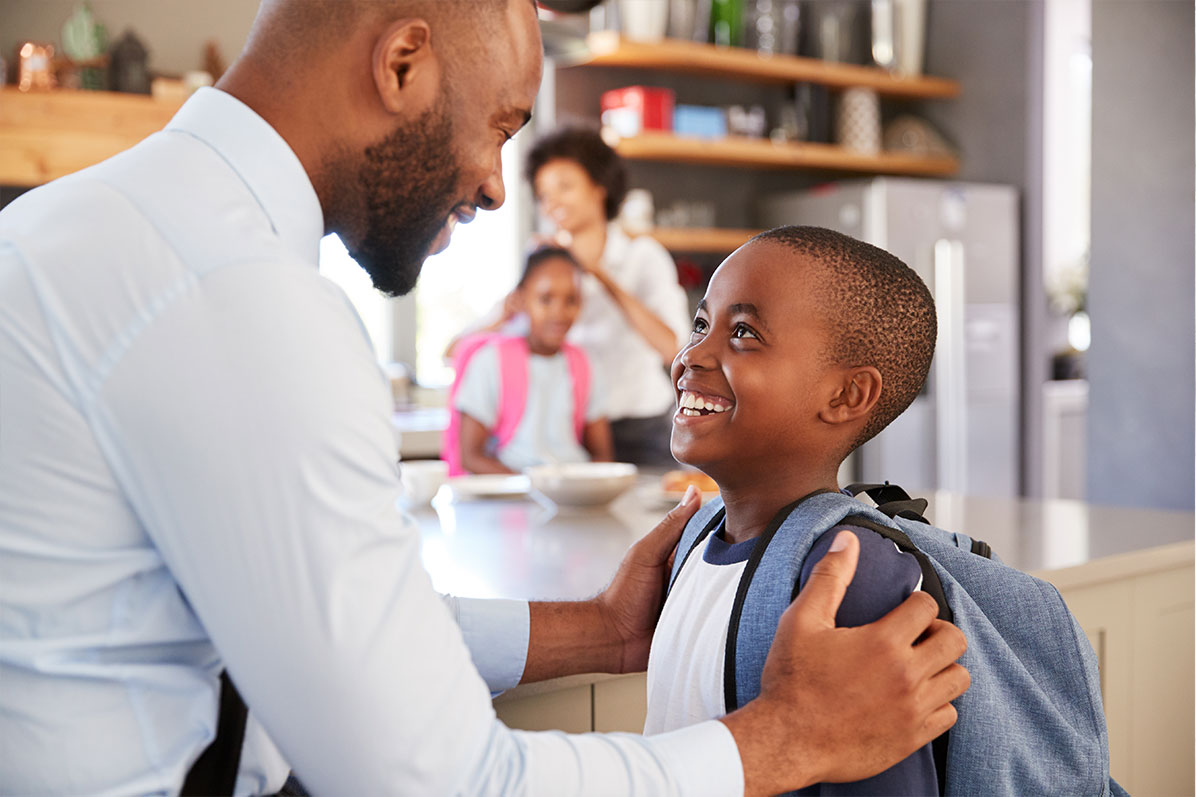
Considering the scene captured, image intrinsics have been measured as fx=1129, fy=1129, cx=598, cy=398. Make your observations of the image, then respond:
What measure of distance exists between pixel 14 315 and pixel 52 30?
3.75 meters

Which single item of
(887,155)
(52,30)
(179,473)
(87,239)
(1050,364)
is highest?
(52,30)

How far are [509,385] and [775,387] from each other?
79.8 inches

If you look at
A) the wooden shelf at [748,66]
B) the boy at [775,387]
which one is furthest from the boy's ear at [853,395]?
the wooden shelf at [748,66]

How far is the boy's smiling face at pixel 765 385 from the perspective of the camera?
3.29 feet

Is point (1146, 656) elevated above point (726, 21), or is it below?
below

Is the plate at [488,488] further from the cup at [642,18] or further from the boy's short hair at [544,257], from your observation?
the cup at [642,18]

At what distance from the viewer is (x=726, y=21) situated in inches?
188

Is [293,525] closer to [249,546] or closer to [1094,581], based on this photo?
[249,546]

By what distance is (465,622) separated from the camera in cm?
109

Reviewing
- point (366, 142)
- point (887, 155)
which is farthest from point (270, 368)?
point (887, 155)

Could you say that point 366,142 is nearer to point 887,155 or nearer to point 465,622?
point 465,622

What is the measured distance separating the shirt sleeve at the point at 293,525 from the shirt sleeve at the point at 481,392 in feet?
7.24

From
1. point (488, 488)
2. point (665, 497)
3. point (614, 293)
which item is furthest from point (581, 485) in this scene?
point (614, 293)

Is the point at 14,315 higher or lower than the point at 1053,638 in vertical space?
higher
